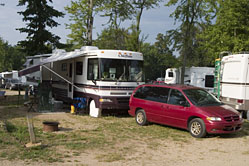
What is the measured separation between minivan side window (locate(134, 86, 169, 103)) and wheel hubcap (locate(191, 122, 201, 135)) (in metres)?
1.37

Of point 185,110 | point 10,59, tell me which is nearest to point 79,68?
point 185,110

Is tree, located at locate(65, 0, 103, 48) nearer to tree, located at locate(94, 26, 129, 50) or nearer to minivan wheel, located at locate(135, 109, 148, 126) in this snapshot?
tree, located at locate(94, 26, 129, 50)

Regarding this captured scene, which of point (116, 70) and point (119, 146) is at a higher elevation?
point (116, 70)

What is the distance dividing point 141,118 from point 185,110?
2080mm

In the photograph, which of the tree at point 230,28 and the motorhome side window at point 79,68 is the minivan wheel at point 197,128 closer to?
the motorhome side window at point 79,68

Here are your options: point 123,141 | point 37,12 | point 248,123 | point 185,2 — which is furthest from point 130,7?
point 123,141

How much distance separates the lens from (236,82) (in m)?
12.6

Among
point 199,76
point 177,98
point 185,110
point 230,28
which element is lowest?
point 185,110

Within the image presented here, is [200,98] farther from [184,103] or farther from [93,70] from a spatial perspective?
[93,70]

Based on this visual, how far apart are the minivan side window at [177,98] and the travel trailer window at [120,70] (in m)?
3.14

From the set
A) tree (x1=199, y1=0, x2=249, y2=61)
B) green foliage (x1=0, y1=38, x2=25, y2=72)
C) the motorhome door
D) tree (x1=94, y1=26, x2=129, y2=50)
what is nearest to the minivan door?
the motorhome door

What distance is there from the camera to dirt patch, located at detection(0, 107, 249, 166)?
257 inches

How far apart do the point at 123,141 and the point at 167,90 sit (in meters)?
2.77

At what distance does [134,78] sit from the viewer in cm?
1291
